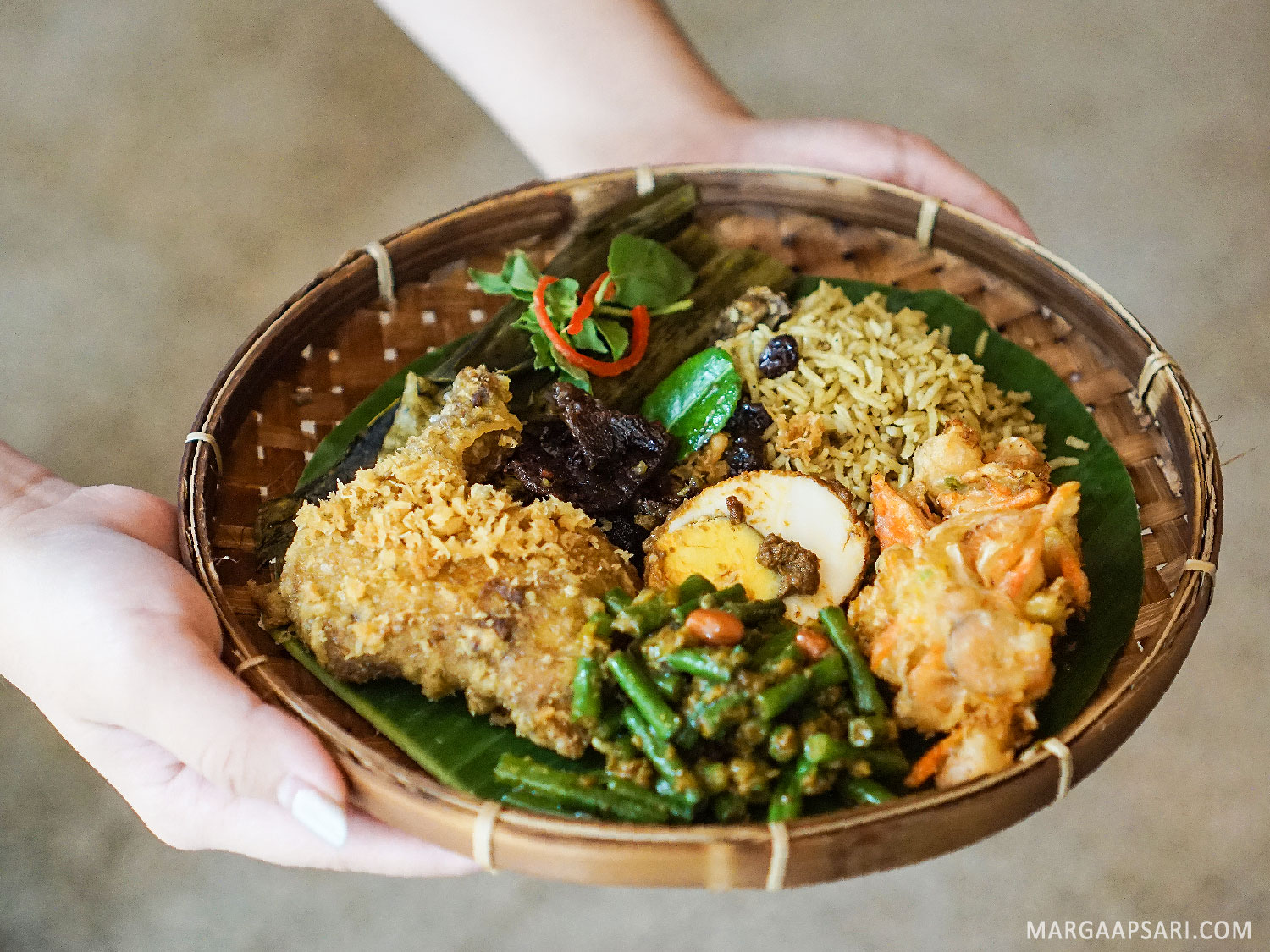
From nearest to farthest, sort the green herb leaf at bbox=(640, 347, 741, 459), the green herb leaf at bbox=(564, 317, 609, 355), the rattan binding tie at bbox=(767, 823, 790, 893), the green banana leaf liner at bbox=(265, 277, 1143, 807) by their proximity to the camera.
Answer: the rattan binding tie at bbox=(767, 823, 790, 893) → the green banana leaf liner at bbox=(265, 277, 1143, 807) → the green herb leaf at bbox=(640, 347, 741, 459) → the green herb leaf at bbox=(564, 317, 609, 355)

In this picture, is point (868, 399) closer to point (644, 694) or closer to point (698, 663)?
point (698, 663)

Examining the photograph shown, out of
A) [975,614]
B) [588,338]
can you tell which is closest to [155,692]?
[588,338]

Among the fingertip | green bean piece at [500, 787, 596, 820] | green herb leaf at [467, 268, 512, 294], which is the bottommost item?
the fingertip

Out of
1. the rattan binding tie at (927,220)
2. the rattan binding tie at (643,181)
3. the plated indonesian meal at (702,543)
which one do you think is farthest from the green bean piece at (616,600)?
the rattan binding tie at (927,220)

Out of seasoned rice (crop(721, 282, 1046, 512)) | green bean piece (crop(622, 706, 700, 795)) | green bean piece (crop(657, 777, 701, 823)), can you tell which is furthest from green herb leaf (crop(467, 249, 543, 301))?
green bean piece (crop(657, 777, 701, 823))

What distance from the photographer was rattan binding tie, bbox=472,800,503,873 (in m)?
2.58

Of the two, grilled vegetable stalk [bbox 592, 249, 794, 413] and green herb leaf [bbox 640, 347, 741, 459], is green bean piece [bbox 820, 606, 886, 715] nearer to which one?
green herb leaf [bbox 640, 347, 741, 459]

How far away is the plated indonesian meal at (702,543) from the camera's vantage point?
2.76 metres

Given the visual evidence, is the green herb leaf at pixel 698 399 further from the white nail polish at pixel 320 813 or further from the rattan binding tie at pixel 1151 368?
the white nail polish at pixel 320 813

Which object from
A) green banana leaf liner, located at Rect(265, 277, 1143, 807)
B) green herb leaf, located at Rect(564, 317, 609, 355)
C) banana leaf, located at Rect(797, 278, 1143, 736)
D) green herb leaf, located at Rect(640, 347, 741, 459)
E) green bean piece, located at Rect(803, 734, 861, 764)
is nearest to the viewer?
green bean piece, located at Rect(803, 734, 861, 764)

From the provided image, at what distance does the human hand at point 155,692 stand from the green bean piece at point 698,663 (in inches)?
35.4

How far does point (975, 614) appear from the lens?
8.98 ft

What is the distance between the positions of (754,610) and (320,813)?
1.27 metres

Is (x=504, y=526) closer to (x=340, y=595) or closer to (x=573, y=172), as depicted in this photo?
(x=340, y=595)
